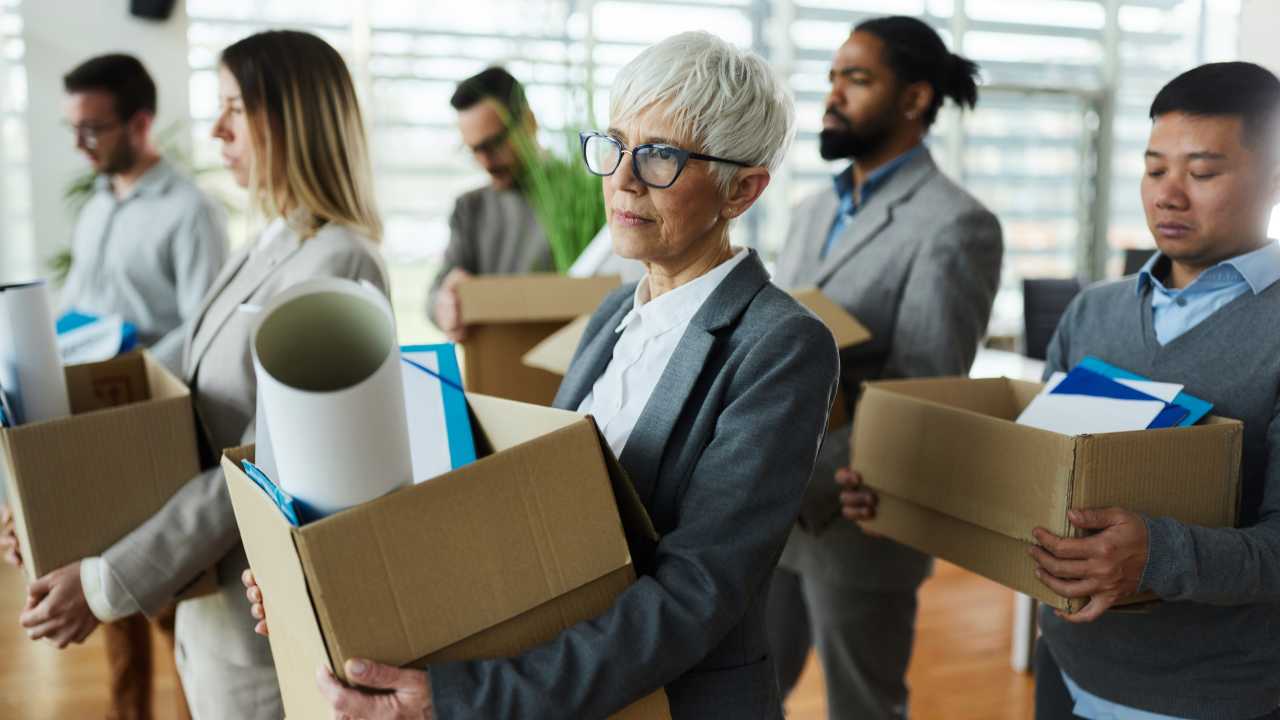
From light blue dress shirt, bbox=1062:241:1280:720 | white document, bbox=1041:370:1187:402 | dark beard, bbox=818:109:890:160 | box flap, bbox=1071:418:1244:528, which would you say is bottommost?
box flap, bbox=1071:418:1244:528

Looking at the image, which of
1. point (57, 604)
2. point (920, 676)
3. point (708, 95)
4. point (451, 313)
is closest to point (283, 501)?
point (708, 95)

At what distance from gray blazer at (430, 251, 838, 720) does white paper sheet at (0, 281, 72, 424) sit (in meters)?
0.88

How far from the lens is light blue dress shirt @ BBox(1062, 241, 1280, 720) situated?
125 centimetres

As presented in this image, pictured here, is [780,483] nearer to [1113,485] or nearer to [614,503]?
[614,503]

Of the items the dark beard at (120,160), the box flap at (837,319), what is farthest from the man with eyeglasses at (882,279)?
the dark beard at (120,160)

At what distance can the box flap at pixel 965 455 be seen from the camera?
1143 millimetres

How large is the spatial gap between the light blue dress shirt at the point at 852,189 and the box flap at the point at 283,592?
1444mm

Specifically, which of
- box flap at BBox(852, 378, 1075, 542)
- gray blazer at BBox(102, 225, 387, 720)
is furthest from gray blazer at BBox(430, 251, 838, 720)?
gray blazer at BBox(102, 225, 387, 720)

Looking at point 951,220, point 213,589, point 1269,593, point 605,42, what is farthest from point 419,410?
point 605,42

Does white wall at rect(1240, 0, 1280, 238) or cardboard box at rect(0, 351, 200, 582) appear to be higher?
white wall at rect(1240, 0, 1280, 238)

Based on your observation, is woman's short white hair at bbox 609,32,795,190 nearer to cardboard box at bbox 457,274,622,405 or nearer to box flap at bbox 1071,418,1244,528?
box flap at bbox 1071,418,1244,528

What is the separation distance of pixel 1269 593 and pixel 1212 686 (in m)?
0.17

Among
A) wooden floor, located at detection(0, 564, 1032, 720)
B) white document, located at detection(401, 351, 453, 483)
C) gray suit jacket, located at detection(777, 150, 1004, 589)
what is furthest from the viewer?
wooden floor, located at detection(0, 564, 1032, 720)

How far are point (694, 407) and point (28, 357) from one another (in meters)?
0.98
